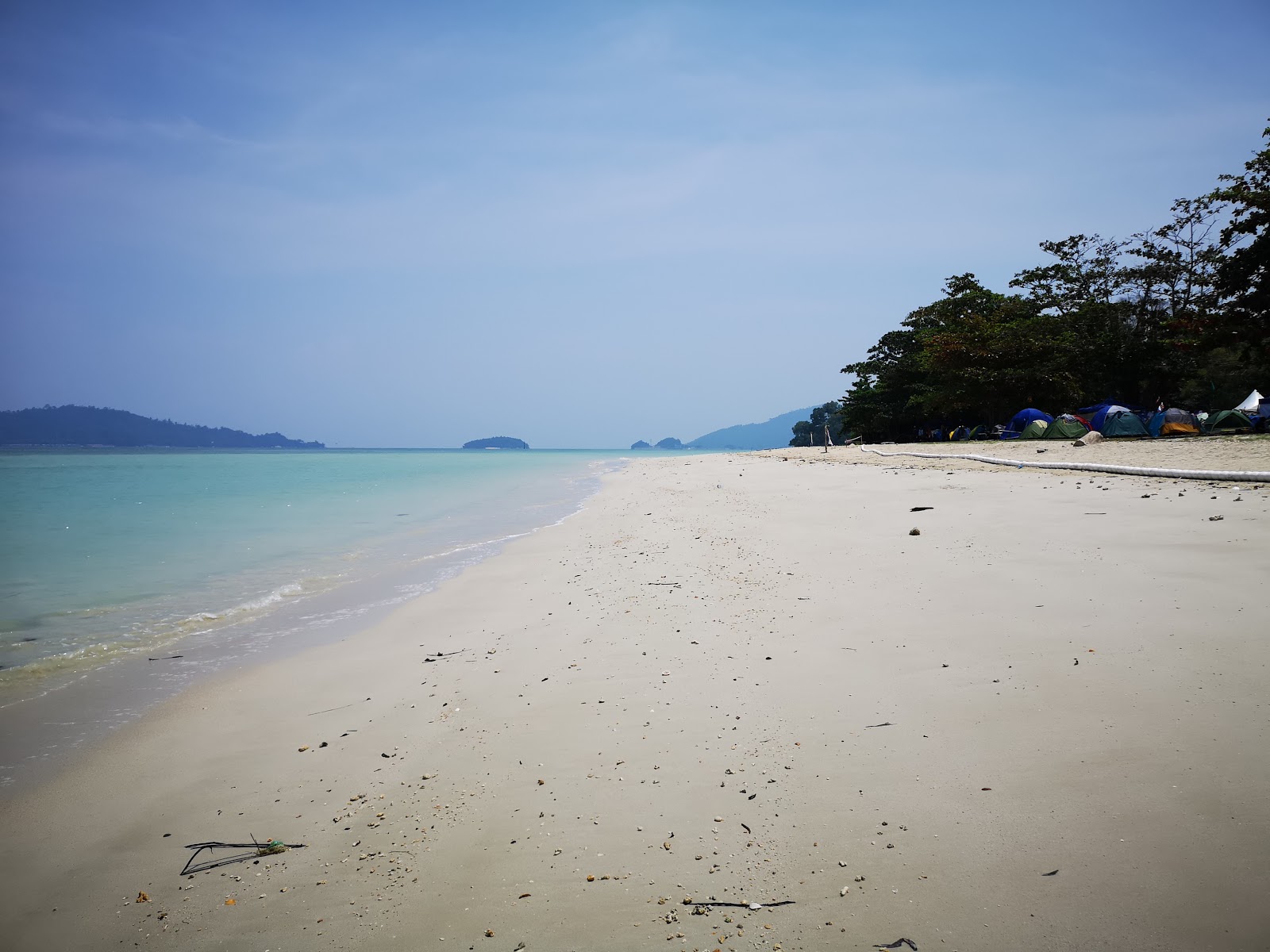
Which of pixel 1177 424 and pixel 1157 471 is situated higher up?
pixel 1177 424

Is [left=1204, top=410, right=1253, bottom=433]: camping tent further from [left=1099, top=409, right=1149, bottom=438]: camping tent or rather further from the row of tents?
[left=1099, top=409, right=1149, bottom=438]: camping tent

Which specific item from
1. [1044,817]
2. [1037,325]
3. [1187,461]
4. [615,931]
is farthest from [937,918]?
[1037,325]

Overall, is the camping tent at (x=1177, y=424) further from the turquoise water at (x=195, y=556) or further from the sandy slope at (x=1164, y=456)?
the turquoise water at (x=195, y=556)

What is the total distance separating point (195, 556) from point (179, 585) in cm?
260

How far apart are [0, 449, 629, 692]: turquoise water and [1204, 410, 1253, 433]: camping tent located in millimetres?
26740

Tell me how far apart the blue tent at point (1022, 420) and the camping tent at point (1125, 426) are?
3407 mm

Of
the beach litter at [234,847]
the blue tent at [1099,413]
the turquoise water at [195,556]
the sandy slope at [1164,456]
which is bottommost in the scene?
the beach litter at [234,847]

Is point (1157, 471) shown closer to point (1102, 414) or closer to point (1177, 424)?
point (1177, 424)

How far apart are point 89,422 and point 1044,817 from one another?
801 ft

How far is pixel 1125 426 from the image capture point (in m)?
26.9

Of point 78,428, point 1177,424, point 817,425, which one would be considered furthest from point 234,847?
point 78,428

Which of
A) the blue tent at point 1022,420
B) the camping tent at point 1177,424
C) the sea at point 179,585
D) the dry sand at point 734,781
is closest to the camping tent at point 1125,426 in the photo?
the camping tent at point 1177,424

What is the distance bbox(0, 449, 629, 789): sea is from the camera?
4965 millimetres

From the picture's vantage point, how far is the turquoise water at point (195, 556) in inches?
260
